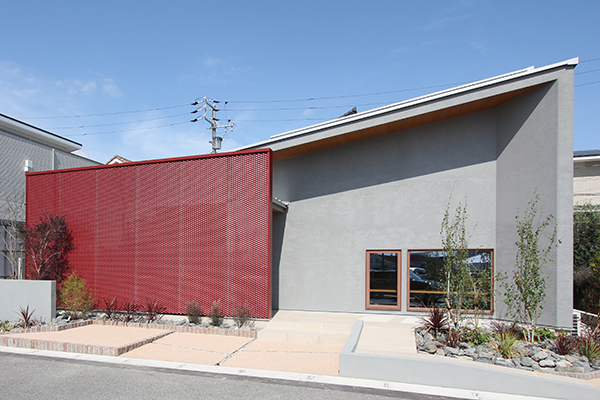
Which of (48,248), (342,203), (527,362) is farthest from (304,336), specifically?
(48,248)

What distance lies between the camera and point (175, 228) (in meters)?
10.9

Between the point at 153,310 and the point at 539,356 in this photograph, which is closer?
the point at 539,356

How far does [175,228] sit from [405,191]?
7.26 metres

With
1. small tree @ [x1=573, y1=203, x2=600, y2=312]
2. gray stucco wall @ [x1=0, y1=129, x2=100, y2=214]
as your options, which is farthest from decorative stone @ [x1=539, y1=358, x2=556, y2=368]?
gray stucco wall @ [x1=0, y1=129, x2=100, y2=214]

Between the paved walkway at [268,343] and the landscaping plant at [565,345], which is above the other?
the landscaping plant at [565,345]

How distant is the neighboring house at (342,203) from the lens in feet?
32.7

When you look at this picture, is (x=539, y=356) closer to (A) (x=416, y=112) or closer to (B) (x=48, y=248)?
(A) (x=416, y=112)

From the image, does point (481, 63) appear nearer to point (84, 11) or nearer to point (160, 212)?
point (160, 212)

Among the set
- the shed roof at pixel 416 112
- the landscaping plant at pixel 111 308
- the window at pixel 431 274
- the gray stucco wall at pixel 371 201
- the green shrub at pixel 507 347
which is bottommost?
the landscaping plant at pixel 111 308

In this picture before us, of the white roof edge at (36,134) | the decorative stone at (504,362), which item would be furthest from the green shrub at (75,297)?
the decorative stone at (504,362)

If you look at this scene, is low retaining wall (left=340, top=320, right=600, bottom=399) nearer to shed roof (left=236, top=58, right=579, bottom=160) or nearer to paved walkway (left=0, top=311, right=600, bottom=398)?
paved walkway (left=0, top=311, right=600, bottom=398)

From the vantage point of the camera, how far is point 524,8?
1082 cm

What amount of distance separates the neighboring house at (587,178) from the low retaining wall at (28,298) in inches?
794

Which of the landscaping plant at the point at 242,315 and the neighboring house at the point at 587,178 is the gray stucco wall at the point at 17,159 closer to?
A: the landscaping plant at the point at 242,315
